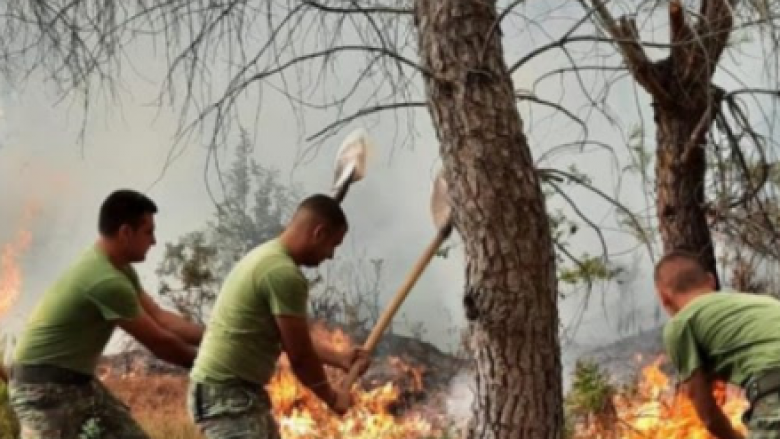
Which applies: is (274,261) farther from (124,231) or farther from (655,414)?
(655,414)

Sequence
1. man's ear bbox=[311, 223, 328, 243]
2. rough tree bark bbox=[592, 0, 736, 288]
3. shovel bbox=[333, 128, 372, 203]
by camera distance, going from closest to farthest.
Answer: man's ear bbox=[311, 223, 328, 243], shovel bbox=[333, 128, 372, 203], rough tree bark bbox=[592, 0, 736, 288]

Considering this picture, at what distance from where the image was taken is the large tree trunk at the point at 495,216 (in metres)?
5.14

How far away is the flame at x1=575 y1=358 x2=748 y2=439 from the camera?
721 cm

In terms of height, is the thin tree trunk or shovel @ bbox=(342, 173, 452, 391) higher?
the thin tree trunk

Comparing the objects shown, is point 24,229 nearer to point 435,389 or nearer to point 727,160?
point 435,389

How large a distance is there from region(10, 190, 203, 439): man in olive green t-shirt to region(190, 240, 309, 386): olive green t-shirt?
1.09ft

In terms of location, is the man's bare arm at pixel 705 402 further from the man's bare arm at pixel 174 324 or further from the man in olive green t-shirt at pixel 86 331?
the man's bare arm at pixel 174 324

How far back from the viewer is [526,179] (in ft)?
17.0

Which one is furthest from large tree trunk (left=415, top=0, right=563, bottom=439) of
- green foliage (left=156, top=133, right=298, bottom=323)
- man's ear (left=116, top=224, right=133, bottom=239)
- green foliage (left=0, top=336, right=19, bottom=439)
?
green foliage (left=156, top=133, right=298, bottom=323)

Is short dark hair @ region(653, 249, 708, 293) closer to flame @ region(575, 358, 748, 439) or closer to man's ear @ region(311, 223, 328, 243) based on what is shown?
man's ear @ region(311, 223, 328, 243)

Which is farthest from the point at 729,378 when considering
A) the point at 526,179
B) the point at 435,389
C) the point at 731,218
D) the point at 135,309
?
the point at 435,389

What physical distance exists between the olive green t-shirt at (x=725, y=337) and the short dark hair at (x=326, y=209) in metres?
1.29

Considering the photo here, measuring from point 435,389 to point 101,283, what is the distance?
6.23 m

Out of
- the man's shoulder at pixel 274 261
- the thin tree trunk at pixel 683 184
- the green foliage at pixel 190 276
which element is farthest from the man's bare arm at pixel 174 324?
the green foliage at pixel 190 276
